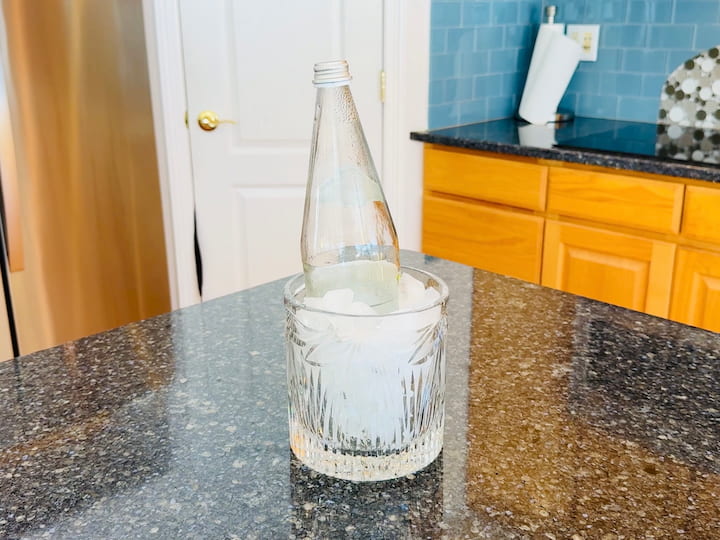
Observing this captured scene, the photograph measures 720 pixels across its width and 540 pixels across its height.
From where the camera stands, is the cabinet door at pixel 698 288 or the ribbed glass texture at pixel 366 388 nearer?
the ribbed glass texture at pixel 366 388

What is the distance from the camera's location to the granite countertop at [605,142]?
6.20 ft

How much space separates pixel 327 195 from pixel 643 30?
85.7 inches

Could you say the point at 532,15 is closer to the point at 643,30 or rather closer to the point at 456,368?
the point at 643,30

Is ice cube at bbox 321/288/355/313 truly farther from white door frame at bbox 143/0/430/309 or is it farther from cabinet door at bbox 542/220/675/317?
white door frame at bbox 143/0/430/309

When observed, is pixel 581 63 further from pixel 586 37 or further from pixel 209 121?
pixel 209 121

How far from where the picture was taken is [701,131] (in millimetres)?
2365

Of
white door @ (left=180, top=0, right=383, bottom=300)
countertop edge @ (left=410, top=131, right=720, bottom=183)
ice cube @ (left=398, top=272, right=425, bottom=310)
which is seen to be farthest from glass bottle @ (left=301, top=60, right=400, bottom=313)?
white door @ (left=180, top=0, right=383, bottom=300)

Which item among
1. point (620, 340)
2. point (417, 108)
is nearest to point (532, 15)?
point (417, 108)

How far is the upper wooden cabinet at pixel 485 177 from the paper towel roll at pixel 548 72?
0.42m

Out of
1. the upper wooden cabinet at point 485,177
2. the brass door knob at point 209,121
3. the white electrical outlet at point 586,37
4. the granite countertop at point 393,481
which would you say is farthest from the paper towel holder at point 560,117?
the granite countertop at point 393,481

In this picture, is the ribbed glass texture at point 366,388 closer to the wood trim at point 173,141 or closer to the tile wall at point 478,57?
the wood trim at point 173,141

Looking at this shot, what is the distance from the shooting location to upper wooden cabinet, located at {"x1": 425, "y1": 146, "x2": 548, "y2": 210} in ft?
7.04

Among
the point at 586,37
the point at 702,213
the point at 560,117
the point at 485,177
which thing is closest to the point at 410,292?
the point at 702,213

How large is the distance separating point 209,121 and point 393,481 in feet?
6.07
